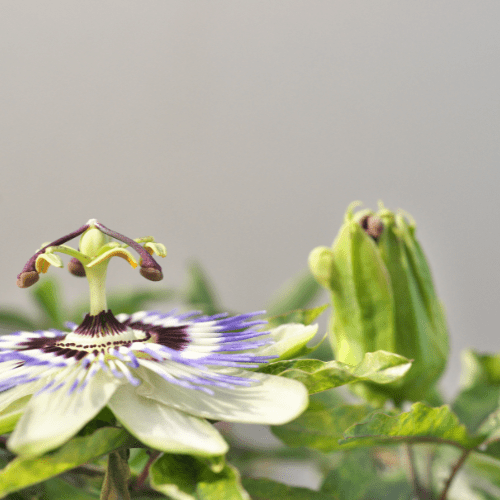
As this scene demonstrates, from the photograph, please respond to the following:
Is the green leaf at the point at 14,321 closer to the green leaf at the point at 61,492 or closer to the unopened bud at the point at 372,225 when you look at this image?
the green leaf at the point at 61,492

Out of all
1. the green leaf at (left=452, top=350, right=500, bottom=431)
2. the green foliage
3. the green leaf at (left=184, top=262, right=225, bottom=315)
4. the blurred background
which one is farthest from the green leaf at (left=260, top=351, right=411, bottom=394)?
the blurred background

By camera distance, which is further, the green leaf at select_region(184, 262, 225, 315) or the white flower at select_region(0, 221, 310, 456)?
the green leaf at select_region(184, 262, 225, 315)

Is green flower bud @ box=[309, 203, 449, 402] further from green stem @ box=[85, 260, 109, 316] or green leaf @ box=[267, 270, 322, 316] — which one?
green leaf @ box=[267, 270, 322, 316]

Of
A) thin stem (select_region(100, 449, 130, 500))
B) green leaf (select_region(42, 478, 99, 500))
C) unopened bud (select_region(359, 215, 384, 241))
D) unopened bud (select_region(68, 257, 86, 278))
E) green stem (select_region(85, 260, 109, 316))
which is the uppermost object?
unopened bud (select_region(68, 257, 86, 278))

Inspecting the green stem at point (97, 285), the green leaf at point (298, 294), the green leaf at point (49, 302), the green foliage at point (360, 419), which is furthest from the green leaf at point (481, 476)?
the green leaf at point (49, 302)

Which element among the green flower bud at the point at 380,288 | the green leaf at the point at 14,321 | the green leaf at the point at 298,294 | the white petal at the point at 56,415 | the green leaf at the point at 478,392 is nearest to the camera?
the white petal at the point at 56,415

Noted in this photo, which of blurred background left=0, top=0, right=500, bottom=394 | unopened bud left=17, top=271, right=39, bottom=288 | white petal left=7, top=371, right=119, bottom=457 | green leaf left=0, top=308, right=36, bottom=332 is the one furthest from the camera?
blurred background left=0, top=0, right=500, bottom=394

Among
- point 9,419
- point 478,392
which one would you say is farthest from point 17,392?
point 478,392
